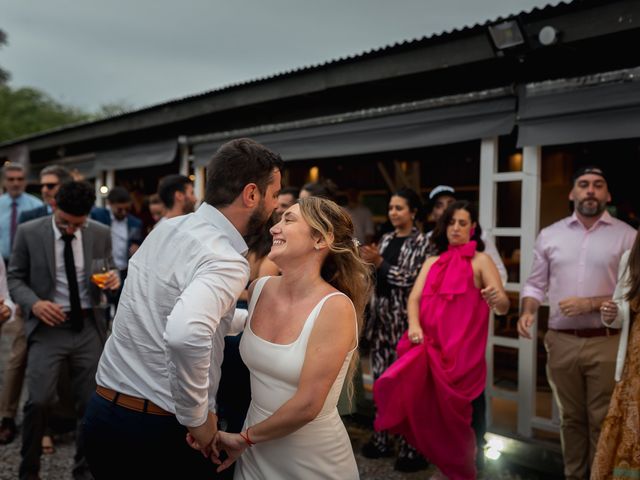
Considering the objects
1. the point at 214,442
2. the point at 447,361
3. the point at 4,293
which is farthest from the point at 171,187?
the point at 214,442

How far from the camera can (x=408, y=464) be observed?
4234 mm

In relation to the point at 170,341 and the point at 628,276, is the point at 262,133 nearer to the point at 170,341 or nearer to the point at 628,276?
the point at 628,276

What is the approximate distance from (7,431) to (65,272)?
6.15ft

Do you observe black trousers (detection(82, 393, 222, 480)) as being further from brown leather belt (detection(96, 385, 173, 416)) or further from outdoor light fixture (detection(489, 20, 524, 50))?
outdoor light fixture (detection(489, 20, 524, 50))

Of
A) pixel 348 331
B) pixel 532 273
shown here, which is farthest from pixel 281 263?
pixel 532 273

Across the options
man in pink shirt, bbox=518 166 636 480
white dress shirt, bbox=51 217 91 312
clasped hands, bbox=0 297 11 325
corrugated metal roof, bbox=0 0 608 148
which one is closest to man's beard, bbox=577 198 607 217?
man in pink shirt, bbox=518 166 636 480

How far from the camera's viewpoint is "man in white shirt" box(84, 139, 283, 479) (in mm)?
1882

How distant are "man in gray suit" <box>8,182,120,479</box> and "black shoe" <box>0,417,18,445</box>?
4.50ft

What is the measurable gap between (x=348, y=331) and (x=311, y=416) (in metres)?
0.32

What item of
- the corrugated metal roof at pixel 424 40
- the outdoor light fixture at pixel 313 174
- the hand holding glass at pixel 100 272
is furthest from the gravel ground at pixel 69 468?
the outdoor light fixture at pixel 313 174

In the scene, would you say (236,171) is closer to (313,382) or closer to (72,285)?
(313,382)

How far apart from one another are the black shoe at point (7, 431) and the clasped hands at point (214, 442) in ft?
11.8

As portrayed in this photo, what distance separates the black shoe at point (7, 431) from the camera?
4.64 meters

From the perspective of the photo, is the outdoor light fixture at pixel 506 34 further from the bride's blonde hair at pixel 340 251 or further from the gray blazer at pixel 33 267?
the gray blazer at pixel 33 267
